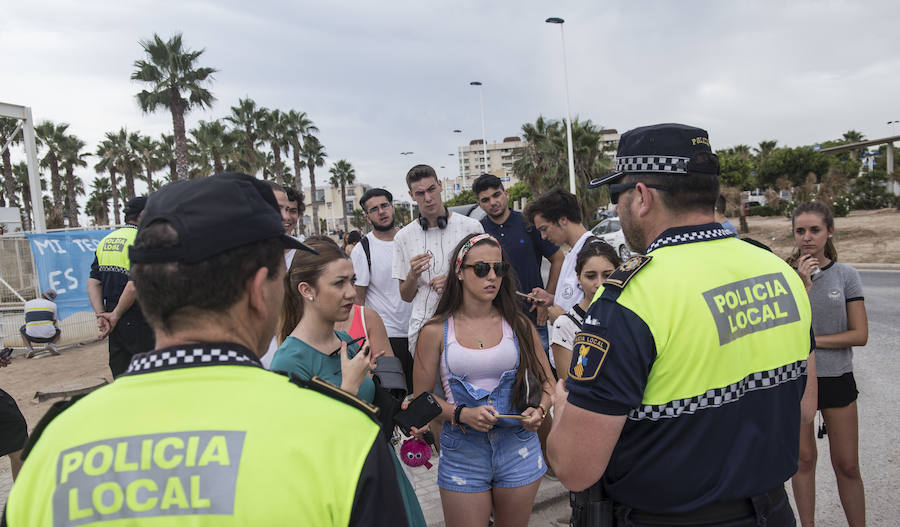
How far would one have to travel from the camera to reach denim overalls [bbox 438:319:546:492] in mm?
2807

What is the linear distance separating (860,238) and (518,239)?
2280 centimetres

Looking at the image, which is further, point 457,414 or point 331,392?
point 457,414

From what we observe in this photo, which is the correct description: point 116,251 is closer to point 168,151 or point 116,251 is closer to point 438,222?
point 438,222

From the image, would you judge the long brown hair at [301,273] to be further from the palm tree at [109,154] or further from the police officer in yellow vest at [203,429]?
the palm tree at [109,154]

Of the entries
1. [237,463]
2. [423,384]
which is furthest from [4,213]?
[237,463]

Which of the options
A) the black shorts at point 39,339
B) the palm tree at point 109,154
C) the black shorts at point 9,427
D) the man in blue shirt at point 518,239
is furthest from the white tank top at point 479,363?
the palm tree at point 109,154

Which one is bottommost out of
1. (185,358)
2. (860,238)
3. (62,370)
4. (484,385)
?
(62,370)

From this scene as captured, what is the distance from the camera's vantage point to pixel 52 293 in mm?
10438

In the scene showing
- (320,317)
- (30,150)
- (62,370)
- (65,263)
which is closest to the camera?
(320,317)

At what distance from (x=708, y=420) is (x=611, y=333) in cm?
39

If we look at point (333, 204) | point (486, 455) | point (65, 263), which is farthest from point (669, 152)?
point (333, 204)

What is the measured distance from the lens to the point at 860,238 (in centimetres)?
2178

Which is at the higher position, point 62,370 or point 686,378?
point 686,378

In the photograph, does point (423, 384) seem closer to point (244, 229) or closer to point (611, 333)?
point (611, 333)
